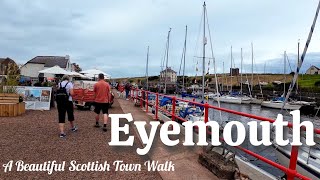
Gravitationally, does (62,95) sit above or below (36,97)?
above

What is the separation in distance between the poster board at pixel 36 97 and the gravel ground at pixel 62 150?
6628 millimetres

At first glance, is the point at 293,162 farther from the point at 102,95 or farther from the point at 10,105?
the point at 10,105

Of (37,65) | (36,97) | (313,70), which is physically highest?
(313,70)

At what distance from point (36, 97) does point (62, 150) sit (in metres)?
10.8

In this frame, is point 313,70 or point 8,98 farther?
point 313,70

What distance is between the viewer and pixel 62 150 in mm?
7715

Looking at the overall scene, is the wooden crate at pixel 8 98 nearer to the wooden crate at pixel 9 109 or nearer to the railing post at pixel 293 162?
the wooden crate at pixel 9 109

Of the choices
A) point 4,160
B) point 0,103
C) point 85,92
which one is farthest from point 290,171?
point 85,92

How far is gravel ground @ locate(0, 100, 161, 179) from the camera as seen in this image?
5980 mm

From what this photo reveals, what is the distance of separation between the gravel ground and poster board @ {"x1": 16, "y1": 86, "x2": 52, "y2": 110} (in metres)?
6.63

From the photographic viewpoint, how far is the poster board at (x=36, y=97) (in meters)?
17.3

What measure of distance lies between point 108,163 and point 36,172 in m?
1.38

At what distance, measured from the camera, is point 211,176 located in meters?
6.20

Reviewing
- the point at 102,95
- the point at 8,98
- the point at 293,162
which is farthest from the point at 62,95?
the point at 293,162
